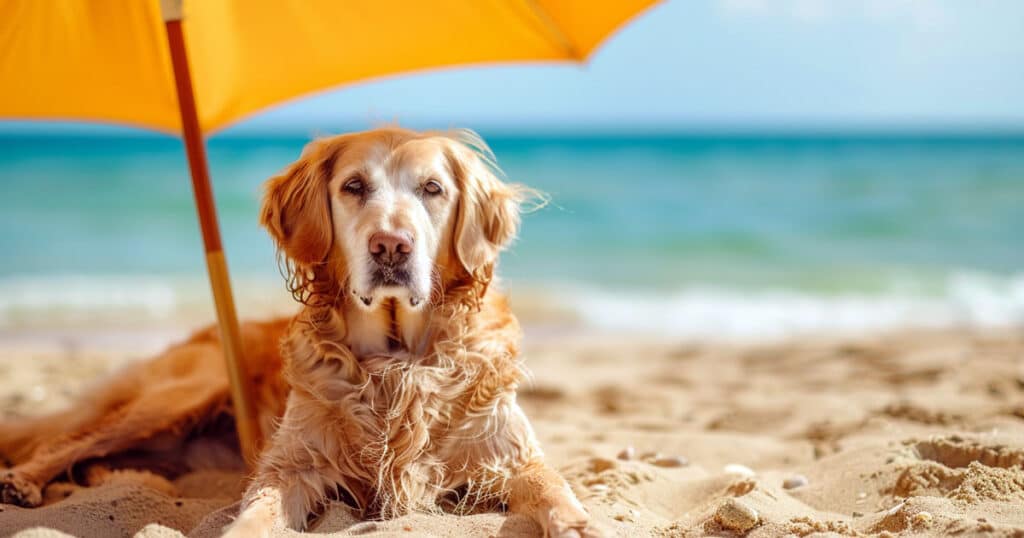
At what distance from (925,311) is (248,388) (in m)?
7.02

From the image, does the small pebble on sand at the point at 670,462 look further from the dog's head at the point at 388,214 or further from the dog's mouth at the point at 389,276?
the dog's mouth at the point at 389,276

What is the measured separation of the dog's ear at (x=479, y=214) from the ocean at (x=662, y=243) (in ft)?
1.14

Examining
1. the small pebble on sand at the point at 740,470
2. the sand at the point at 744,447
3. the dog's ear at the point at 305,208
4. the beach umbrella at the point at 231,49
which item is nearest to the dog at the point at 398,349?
the dog's ear at the point at 305,208

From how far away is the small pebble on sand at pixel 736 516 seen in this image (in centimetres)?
259

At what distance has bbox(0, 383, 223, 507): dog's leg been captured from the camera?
356 centimetres

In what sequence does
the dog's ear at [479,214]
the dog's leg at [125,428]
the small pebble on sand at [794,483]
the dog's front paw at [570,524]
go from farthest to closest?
the dog's leg at [125,428] → the small pebble on sand at [794,483] → the dog's ear at [479,214] → the dog's front paw at [570,524]

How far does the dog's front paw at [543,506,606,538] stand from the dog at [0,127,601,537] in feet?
0.49

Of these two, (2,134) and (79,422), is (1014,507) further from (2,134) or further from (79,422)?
(2,134)

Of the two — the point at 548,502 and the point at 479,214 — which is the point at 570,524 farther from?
the point at 479,214

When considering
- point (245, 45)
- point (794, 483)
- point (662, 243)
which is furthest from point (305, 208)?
point (662, 243)

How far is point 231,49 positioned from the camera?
3.55 meters

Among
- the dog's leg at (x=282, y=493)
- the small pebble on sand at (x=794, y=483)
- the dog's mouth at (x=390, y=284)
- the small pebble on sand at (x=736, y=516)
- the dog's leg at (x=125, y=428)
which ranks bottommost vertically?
the small pebble on sand at (x=794, y=483)

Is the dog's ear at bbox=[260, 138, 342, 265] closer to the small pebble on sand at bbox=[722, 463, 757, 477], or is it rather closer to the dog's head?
the dog's head

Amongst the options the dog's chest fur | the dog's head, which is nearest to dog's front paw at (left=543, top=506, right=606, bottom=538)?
the dog's chest fur
